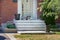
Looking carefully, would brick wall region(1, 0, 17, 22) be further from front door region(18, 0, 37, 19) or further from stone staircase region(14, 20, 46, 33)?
stone staircase region(14, 20, 46, 33)

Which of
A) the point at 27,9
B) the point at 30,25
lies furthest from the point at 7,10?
the point at 30,25

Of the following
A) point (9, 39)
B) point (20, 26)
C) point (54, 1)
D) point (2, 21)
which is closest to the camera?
point (54, 1)

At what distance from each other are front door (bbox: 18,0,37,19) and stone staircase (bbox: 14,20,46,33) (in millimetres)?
1042

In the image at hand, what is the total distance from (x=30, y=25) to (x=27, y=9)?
1.97 metres

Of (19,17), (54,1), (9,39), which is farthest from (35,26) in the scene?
(54,1)

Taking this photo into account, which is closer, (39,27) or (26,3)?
(39,27)

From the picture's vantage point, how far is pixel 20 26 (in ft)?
61.4

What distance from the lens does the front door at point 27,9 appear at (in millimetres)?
20219

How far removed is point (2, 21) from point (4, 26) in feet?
3.37

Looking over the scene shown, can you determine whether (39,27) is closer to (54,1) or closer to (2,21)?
(2,21)

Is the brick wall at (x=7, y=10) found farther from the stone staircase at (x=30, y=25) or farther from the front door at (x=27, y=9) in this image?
the stone staircase at (x=30, y=25)

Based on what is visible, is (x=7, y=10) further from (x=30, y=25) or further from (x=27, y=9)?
(x=30, y=25)

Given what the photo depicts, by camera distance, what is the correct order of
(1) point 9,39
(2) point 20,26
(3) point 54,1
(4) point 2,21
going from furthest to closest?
(4) point 2,21 < (2) point 20,26 < (1) point 9,39 < (3) point 54,1

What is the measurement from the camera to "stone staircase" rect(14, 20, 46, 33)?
18698mm
